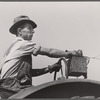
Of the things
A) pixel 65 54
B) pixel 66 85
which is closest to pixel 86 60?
pixel 65 54

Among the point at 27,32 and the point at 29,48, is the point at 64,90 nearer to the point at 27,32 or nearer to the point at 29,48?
the point at 29,48

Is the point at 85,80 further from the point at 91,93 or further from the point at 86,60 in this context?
the point at 86,60

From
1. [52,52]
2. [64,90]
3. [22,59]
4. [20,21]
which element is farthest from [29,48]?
[64,90]

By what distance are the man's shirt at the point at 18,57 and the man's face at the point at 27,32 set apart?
0.29 m

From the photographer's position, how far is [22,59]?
9586mm

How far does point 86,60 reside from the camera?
31.1ft

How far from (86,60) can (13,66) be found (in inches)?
62.0

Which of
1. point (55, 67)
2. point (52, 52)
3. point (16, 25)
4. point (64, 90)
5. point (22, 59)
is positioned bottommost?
point (64, 90)

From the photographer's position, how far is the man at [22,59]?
932cm

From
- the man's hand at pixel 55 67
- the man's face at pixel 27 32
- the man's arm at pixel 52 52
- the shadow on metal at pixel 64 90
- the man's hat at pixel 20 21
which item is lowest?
the shadow on metal at pixel 64 90

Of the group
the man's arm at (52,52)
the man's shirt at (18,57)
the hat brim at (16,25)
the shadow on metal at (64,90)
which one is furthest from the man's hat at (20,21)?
the shadow on metal at (64,90)

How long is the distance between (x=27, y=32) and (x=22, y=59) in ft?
2.41

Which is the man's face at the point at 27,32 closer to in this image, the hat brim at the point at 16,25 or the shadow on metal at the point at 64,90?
the hat brim at the point at 16,25

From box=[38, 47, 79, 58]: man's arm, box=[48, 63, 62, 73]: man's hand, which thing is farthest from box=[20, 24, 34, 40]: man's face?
box=[48, 63, 62, 73]: man's hand
